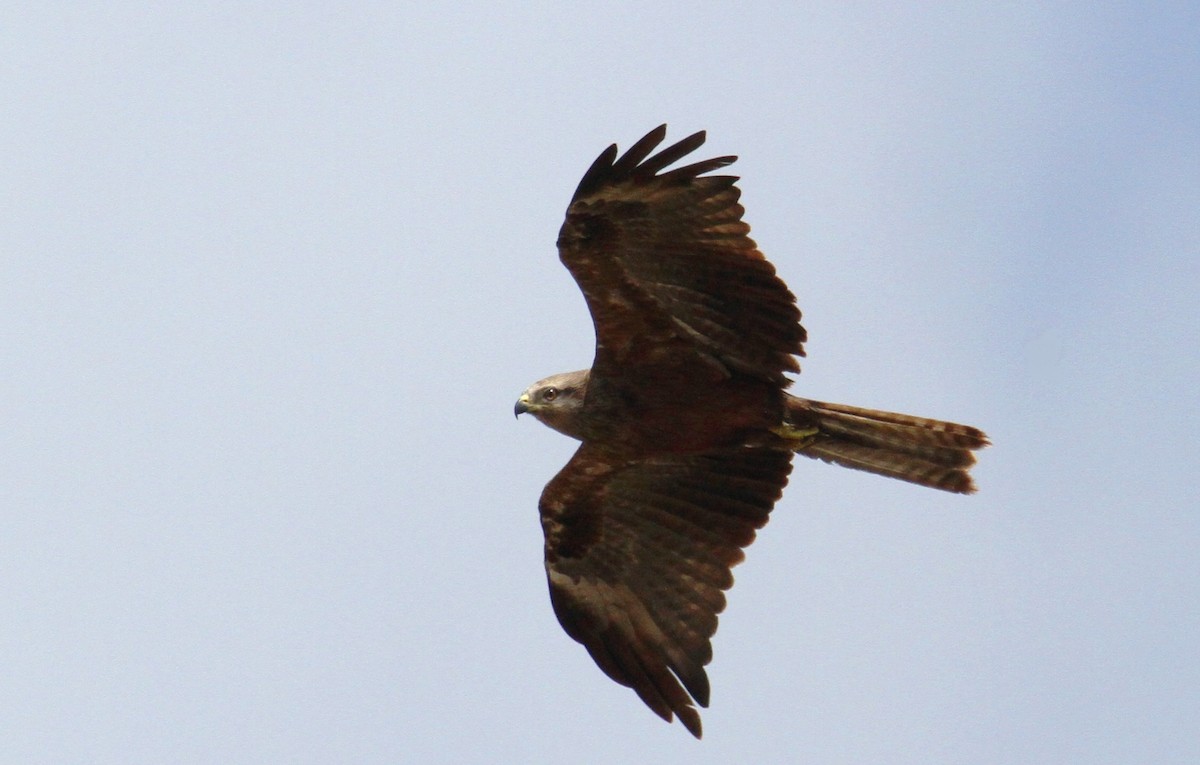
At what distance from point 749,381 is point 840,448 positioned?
32.3 inches

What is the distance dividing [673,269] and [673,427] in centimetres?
123

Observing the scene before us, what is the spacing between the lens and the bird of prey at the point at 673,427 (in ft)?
36.1

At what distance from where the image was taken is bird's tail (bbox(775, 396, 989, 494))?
462 inches

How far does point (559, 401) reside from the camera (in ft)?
39.1

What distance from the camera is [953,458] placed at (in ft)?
39.3

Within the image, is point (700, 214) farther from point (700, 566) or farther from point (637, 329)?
point (700, 566)

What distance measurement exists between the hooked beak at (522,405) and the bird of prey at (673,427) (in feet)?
0.06

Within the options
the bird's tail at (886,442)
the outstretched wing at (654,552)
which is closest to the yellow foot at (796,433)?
the bird's tail at (886,442)

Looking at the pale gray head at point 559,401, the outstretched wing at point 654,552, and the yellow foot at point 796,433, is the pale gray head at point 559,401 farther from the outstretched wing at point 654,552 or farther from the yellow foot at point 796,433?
the yellow foot at point 796,433

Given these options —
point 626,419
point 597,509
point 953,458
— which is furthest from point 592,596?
point 953,458

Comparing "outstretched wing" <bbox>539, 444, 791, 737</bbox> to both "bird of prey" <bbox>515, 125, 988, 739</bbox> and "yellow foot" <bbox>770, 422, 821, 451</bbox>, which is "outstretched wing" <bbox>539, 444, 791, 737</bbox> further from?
"yellow foot" <bbox>770, 422, 821, 451</bbox>

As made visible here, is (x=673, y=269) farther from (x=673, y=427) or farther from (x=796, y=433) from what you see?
(x=796, y=433)

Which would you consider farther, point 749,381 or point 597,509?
point 597,509

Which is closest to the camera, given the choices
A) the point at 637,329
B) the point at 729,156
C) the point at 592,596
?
the point at 729,156
